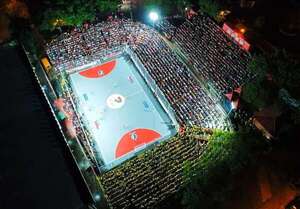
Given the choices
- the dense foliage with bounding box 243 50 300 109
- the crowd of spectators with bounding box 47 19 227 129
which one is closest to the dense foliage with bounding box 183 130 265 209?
the crowd of spectators with bounding box 47 19 227 129

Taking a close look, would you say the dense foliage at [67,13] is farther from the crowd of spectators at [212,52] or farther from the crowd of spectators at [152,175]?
the crowd of spectators at [152,175]

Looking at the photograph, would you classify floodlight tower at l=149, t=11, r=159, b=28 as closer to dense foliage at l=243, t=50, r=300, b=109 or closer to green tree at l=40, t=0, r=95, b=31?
green tree at l=40, t=0, r=95, b=31

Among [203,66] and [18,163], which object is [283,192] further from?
[18,163]

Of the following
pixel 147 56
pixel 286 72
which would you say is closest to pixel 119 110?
pixel 147 56

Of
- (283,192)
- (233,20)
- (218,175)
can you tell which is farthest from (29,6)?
(283,192)

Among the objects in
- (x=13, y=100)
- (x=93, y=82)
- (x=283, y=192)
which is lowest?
(x=283, y=192)

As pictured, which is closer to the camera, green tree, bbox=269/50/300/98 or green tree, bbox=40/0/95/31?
green tree, bbox=269/50/300/98
